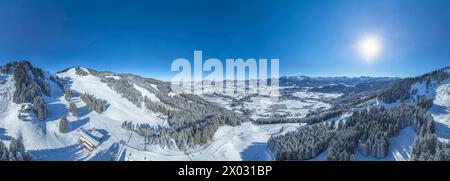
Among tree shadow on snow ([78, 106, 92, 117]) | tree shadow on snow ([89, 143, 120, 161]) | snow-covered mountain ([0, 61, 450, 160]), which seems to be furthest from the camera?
tree shadow on snow ([78, 106, 92, 117])

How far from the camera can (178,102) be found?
363ft

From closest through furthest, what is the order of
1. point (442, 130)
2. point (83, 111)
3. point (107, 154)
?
1. point (442, 130)
2. point (107, 154)
3. point (83, 111)

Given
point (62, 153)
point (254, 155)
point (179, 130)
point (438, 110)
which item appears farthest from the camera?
point (179, 130)

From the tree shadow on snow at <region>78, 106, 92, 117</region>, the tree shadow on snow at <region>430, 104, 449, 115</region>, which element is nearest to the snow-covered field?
the tree shadow on snow at <region>78, 106, 92, 117</region>

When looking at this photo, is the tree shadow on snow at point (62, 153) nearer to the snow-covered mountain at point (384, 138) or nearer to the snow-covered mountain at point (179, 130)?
the snow-covered mountain at point (179, 130)

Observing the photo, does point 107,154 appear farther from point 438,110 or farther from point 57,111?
point 438,110

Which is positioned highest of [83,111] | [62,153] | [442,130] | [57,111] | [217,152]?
[57,111]

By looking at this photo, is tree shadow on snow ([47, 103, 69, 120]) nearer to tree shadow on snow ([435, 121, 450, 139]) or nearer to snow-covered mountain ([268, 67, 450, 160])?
snow-covered mountain ([268, 67, 450, 160])

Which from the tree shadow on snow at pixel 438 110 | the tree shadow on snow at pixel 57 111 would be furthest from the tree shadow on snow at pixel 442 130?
the tree shadow on snow at pixel 57 111

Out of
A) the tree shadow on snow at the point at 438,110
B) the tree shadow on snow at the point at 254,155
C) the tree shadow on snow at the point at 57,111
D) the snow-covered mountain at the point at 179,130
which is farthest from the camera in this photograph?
the tree shadow on snow at the point at 57,111

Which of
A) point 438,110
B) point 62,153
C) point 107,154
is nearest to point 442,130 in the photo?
point 438,110
